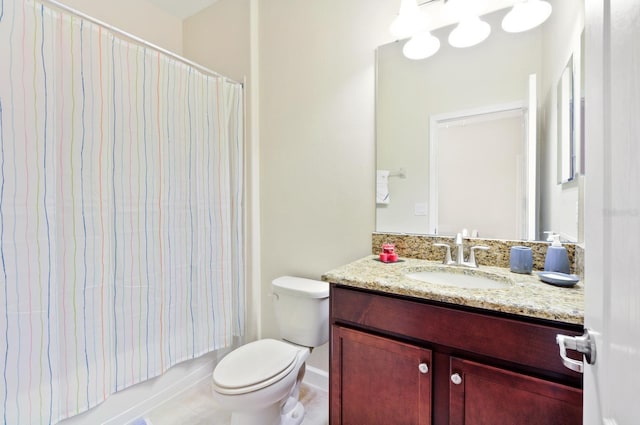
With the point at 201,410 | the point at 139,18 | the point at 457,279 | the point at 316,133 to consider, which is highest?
the point at 139,18

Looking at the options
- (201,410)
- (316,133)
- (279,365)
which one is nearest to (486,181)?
(316,133)

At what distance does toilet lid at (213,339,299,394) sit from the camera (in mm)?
1220

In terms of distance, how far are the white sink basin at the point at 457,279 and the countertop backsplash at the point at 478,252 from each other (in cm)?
13

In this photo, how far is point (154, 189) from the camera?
154 centimetres

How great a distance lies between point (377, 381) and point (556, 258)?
828 mm

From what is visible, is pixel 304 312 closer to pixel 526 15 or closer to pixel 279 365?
pixel 279 365

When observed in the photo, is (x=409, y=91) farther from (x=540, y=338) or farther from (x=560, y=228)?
(x=540, y=338)

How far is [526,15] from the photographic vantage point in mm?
1223

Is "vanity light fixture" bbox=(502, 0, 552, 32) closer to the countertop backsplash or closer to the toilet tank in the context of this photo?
the countertop backsplash

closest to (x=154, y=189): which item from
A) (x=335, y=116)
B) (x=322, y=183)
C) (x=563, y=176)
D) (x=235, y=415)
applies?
(x=322, y=183)

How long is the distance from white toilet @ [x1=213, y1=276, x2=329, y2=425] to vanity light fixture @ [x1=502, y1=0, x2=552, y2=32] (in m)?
1.50

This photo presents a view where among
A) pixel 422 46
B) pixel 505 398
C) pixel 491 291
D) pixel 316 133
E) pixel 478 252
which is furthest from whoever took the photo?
pixel 316 133

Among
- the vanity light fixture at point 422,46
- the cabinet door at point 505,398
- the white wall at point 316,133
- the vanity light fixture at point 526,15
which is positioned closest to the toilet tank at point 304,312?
the white wall at point 316,133

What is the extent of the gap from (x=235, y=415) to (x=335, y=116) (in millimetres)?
1619
